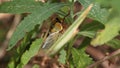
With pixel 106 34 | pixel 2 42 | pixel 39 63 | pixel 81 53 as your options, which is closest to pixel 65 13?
pixel 81 53

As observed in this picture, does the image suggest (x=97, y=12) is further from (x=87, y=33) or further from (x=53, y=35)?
(x=53, y=35)

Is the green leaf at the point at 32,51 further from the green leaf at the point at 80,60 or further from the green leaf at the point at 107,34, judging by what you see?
the green leaf at the point at 107,34

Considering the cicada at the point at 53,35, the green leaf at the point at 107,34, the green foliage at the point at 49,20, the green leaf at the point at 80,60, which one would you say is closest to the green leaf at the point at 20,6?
the green foliage at the point at 49,20

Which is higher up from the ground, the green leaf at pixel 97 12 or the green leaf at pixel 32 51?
the green leaf at pixel 97 12

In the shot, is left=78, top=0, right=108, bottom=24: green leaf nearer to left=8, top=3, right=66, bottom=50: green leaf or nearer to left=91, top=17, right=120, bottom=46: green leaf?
left=8, top=3, right=66, bottom=50: green leaf

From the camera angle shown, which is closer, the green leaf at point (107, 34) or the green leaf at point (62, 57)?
the green leaf at point (107, 34)

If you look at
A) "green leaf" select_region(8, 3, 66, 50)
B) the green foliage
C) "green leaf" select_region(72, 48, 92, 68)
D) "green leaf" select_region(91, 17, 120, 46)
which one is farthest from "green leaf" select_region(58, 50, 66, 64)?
"green leaf" select_region(91, 17, 120, 46)

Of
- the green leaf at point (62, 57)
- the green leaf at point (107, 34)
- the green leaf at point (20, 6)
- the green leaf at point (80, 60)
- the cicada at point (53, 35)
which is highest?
the green leaf at point (107, 34)
